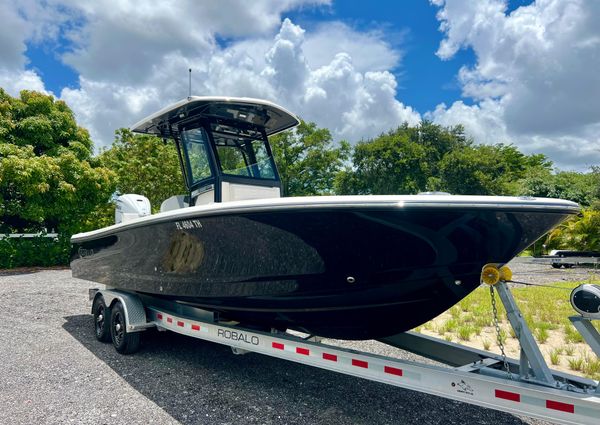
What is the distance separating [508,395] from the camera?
2.46 metres

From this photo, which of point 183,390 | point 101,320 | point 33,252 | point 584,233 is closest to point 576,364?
point 183,390

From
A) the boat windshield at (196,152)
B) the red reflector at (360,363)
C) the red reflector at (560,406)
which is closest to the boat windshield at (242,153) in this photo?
the boat windshield at (196,152)

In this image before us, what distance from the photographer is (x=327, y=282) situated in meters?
3.14

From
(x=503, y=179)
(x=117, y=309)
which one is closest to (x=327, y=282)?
(x=117, y=309)

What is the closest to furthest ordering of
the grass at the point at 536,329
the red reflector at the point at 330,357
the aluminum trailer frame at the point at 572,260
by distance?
the red reflector at the point at 330,357 → the grass at the point at 536,329 → the aluminum trailer frame at the point at 572,260

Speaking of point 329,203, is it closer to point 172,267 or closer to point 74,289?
point 172,267

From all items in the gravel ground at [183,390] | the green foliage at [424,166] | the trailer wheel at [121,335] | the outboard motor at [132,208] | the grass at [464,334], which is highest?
the green foliage at [424,166]

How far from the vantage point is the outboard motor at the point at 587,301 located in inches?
95.3

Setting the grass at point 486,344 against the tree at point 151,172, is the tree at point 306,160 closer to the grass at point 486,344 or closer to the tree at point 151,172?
the tree at point 151,172

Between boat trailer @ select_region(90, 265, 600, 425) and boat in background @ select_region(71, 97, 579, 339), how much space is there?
22 centimetres

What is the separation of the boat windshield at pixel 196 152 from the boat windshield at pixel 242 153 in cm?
14

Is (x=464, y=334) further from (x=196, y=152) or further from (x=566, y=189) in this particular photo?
(x=566, y=189)

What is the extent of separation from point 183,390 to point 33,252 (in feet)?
41.9

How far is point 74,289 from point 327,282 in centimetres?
845
